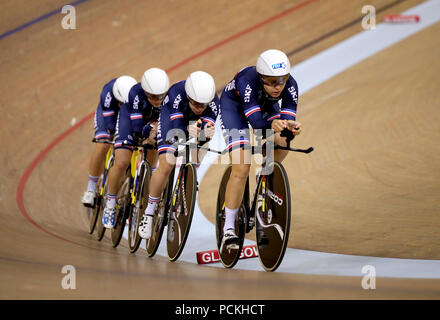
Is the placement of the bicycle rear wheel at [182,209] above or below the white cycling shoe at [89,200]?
below

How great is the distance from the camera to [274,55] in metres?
3.10

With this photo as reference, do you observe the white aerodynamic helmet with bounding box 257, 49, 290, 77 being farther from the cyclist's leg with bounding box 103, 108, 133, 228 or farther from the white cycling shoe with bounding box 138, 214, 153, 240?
the cyclist's leg with bounding box 103, 108, 133, 228

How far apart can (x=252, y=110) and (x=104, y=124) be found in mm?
2270

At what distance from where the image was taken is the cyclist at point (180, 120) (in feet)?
11.8

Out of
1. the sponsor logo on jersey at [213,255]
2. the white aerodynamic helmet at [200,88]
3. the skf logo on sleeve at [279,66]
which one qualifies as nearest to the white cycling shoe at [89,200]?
the sponsor logo on jersey at [213,255]

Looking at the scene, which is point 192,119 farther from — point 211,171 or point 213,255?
point 211,171

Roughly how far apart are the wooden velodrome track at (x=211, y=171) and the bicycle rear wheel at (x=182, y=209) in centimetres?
15

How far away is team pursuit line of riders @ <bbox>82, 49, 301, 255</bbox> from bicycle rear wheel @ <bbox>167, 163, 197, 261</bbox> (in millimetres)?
97

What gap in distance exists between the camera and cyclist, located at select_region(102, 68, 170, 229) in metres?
4.19

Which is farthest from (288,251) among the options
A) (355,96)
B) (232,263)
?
(355,96)

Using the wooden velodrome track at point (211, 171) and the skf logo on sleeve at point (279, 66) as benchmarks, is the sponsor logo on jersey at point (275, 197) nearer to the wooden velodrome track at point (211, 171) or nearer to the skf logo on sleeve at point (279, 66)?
the wooden velodrome track at point (211, 171)

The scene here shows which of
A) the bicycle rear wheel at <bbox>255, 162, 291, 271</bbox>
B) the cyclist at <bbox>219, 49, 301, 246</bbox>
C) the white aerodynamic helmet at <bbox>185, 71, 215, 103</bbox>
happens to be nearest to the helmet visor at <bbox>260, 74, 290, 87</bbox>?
the cyclist at <bbox>219, 49, 301, 246</bbox>

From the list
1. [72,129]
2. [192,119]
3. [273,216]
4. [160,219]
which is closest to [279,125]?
[273,216]

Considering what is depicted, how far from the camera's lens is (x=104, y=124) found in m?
5.16
